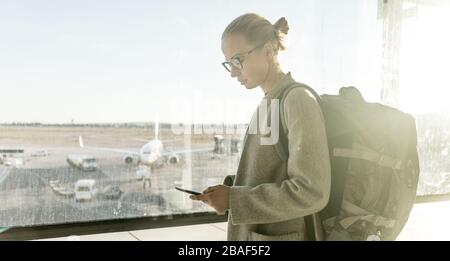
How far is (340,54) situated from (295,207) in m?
2.53

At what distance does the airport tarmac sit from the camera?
2.20m

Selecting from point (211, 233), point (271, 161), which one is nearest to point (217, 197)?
point (271, 161)

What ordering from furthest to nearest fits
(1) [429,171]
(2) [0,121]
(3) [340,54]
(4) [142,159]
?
(1) [429,171] < (3) [340,54] < (4) [142,159] < (2) [0,121]

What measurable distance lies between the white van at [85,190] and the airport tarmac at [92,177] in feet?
0.08

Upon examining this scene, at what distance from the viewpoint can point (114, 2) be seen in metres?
2.35

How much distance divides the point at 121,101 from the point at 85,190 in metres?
0.56

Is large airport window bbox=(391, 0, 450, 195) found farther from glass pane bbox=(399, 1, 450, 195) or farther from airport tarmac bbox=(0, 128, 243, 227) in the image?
airport tarmac bbox=(0, 128, 243, 227)

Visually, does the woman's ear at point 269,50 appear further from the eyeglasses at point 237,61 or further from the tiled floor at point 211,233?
the tiled floor at point 211,233

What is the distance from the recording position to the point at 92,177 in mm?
2402

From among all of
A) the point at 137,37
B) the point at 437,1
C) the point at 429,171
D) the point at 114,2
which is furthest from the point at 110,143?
the point at 437,1


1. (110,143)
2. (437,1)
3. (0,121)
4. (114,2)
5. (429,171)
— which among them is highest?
(437,1)

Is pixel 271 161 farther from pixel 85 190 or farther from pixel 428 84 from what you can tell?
pixel 428 84

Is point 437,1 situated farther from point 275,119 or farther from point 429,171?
point 275,119
